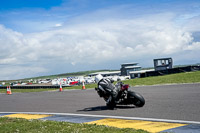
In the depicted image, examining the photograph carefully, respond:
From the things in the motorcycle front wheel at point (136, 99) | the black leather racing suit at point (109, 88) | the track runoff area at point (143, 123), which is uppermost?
the black leather racing suit at point (109, 88)

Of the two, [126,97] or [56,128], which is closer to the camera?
[56,128]

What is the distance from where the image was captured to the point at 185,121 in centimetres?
723

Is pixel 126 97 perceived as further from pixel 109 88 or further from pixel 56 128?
pixel 56 128

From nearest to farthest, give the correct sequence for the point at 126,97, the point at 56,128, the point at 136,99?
the point at 56,128, the point at 136,99, the point at 126,97

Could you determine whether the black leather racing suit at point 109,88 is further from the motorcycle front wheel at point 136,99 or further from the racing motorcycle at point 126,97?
the motorcycle front wheel at point 136,99

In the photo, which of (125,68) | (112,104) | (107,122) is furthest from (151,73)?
(125,68)

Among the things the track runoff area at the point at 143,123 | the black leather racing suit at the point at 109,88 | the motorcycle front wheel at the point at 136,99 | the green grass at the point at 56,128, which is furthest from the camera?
the black leather racing suit at the point at 109,88

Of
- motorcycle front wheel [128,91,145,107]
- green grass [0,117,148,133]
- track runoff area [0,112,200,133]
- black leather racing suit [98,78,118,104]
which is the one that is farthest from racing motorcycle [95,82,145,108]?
green grass [0,117,148,133]

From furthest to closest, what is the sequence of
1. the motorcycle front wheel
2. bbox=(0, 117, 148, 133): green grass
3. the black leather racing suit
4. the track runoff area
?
the black leather racing suit < the motorcycle front wheel < bbox=(0, 117, 148, 133): green grass < the track runoff area

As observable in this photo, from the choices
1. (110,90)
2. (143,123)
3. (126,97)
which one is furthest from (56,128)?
(126,97)

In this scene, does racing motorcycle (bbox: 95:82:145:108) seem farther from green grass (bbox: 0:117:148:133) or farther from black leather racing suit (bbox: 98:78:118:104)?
green grass (bbox: 0:117:148:133)

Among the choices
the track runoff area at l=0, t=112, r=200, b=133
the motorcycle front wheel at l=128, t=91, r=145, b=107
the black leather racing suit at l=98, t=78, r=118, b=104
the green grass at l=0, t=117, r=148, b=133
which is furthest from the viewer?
the black leather racing suit at l=98, t=78, r=118, b=104

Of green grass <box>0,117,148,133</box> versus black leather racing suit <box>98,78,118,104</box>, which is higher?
black leather racing suit <box>98,78,118,104</box>

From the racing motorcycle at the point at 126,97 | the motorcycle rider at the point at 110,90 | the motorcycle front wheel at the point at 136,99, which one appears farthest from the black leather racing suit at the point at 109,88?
the motorcycle front wheel at the point at 136,99
